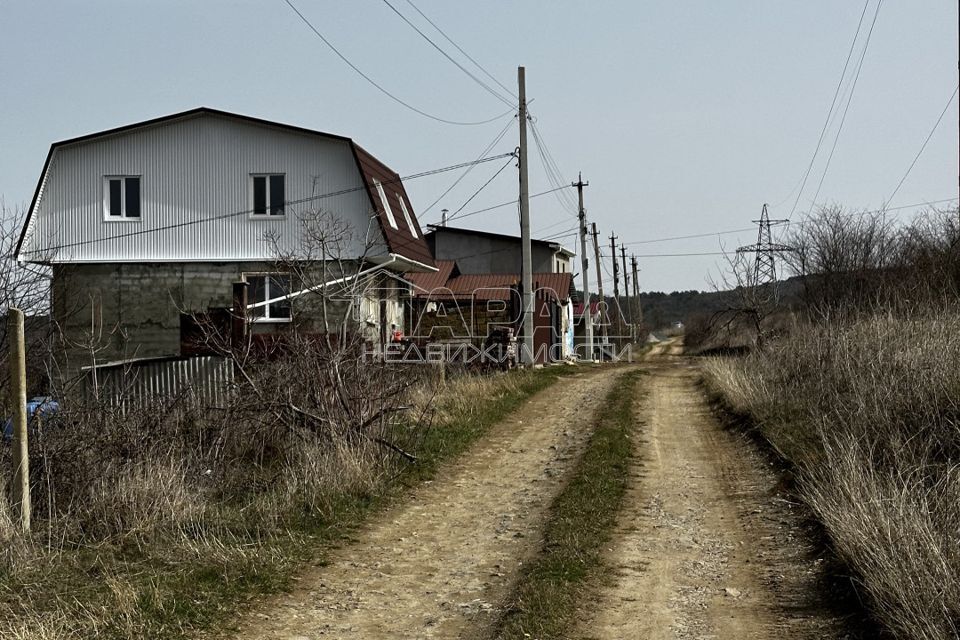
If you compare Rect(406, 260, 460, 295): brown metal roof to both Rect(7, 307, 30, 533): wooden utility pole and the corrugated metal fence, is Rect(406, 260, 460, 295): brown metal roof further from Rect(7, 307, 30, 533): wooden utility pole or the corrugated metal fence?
Rect(7, 307, 30, 533): wooden utility pole

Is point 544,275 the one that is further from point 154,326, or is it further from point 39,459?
point 39,459

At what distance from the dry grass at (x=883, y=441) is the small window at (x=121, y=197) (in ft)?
59.4

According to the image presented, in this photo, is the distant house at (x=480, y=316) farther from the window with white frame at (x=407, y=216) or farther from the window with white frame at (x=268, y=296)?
the window with white frame at (x=268, y=296)

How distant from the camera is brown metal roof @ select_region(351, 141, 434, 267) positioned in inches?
1014

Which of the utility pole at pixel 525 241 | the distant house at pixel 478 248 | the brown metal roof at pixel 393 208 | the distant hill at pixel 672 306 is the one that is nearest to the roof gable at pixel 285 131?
the brown metal roof at pixel 393 208

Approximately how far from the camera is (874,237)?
1228 inches

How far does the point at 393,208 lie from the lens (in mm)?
28359

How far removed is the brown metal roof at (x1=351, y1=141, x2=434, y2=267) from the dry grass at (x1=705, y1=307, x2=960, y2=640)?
40.5 feet

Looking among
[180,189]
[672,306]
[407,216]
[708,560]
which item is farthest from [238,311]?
[672,306]

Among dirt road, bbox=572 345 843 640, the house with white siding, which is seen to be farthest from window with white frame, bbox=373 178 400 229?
dirt road, bbox=572 345 843 640

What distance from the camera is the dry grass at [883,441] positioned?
17.3 ft

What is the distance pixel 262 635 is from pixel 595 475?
5.30m

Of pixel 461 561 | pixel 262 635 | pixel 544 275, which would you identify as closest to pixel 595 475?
pixel 461 561

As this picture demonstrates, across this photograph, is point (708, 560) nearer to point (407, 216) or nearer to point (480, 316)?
point (480, 316)
